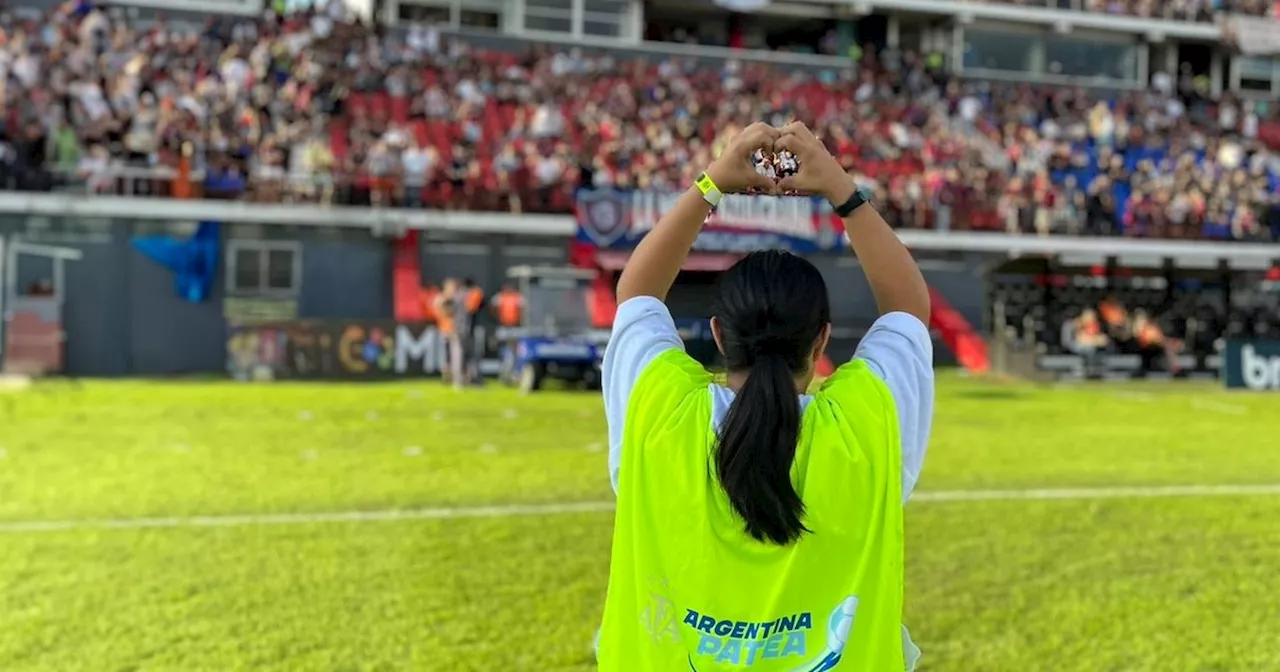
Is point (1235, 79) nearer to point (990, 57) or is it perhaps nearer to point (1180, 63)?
point (1180, 63)

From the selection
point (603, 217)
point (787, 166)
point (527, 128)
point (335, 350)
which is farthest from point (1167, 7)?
point (787, 166)

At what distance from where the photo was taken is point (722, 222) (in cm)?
2150

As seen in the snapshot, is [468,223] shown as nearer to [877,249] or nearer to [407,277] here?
[407,277]

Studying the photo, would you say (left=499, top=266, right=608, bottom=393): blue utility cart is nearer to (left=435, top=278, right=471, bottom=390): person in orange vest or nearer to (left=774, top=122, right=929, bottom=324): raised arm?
(left=435, top=278, right=471, bottom=390): person in orange vest

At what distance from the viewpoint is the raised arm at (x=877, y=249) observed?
2.21m

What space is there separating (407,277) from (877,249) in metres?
23.2

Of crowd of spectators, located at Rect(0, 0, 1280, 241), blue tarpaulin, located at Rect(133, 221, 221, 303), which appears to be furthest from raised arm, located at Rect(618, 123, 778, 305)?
blue tarpaulin, located at Rect(133, 221, 221, 303)

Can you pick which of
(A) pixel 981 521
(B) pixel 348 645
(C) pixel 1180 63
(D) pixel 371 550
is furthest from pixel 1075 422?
(C) pixel 1180 63

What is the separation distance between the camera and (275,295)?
80.4 ft

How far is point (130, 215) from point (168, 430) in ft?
37.3

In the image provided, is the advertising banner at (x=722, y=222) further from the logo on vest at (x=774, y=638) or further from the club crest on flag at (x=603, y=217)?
the logo on vest at (x=774, y=638)

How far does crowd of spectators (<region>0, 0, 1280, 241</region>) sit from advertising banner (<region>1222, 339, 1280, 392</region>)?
7836mm

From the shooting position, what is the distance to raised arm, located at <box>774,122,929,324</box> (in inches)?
87.1

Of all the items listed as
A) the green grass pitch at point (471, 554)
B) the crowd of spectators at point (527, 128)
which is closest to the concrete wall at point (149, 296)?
the crowd of spectators at point (527, 128)
